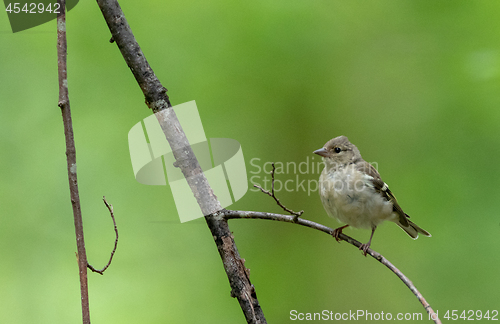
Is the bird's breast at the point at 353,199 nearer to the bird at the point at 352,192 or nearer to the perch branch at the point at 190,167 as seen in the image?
the bird at the point at 352,192

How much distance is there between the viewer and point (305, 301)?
17.2 feet

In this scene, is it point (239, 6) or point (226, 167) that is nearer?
point (226, 167)

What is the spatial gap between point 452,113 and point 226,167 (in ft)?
10.8

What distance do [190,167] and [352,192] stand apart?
61.6 inches

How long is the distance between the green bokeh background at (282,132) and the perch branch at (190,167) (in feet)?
7.18

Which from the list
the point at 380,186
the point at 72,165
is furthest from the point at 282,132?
the point at 72,165

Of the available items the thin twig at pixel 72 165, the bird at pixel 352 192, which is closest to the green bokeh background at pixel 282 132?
the bird at pixel 352 192

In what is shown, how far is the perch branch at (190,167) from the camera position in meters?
2.66

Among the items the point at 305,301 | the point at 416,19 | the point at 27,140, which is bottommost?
the point at 305,301

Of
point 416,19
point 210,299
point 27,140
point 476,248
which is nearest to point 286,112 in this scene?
point 416,19

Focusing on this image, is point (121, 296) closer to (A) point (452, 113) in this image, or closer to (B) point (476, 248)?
(B) point (476, 248)

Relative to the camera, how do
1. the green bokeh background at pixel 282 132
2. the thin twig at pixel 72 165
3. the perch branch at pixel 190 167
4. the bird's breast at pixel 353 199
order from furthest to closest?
1. the green bokeh background at pixel 282 132
2. the bird's breast at pixel 353 199
3. the perch branch at pixel 190 167
4. the thin twig at pixel 72 165

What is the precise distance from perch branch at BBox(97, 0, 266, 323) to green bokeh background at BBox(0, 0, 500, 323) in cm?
219

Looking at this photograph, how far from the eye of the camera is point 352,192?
3545 mm
